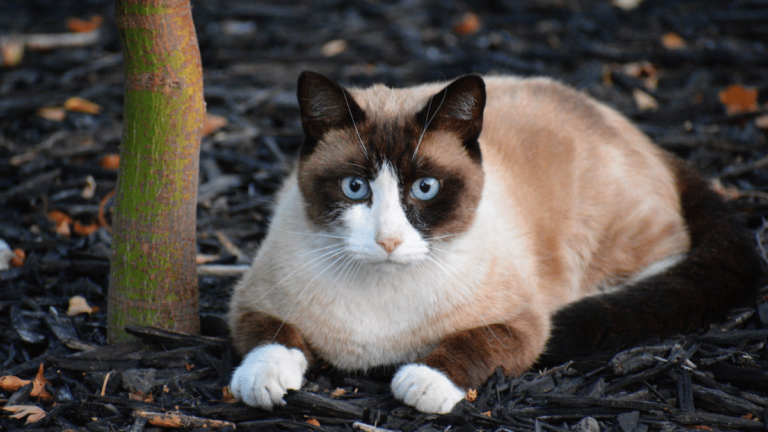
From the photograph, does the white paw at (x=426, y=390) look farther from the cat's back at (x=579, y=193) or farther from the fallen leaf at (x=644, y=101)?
the fallen leaf at (x=644, y=101)

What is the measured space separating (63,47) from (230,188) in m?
2.33

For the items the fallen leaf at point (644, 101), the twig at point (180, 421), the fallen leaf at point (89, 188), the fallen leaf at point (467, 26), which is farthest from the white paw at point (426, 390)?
the fallen leaf at point (467, 26)

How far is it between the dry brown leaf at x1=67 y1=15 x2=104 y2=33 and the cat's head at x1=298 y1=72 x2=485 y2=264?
387 cm

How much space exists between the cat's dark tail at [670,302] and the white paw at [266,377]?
1.06 meters

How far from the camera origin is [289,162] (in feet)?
14.1

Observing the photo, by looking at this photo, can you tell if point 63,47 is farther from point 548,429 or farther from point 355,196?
point 548,429

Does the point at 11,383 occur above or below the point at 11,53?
below

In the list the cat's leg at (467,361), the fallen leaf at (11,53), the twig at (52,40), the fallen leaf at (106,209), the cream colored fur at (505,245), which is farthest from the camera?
the twig at (52,40)

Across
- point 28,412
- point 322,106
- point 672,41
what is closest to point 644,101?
point 672,41

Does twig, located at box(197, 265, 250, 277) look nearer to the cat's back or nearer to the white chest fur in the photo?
the white chest fur

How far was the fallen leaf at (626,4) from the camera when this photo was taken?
19.3ft

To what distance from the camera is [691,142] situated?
427cm

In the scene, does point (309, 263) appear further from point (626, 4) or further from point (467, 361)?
point (626, 4)

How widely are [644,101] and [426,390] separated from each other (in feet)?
11.1
